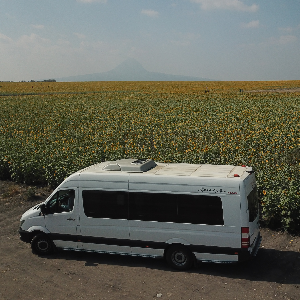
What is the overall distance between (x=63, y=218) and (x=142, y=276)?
8.01 ft

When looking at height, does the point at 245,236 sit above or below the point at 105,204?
below

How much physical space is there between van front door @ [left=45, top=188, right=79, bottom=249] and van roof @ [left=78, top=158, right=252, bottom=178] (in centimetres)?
79

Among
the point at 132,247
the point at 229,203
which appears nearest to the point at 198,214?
the point at 229,203

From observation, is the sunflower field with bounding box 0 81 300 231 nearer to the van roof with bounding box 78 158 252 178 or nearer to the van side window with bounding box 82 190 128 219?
the van roof with bounding box 78 158 252 178

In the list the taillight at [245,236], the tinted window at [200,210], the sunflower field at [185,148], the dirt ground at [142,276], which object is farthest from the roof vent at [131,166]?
the sunflower field at [185,148]

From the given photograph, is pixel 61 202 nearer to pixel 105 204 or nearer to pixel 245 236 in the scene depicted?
pixel 105 204

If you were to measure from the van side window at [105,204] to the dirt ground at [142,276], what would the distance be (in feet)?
3.97

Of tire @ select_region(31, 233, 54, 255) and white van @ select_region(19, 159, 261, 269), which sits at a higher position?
white van @ select_region(19, 159, 261, 269)

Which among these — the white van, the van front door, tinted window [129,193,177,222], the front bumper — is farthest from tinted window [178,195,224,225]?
the front bumper

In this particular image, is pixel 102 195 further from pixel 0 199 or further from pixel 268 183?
pixel 0 199

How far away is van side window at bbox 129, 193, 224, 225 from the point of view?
26.0ft

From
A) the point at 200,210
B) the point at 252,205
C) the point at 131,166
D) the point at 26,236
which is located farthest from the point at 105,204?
the point at 252,205

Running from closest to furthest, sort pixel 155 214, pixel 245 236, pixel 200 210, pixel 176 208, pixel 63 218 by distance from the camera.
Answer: pixel 245 236 < pixel 200 210 < pixel 176 208 < pixel 155 214 < pixel 63 218

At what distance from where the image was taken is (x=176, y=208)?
8195 mm
